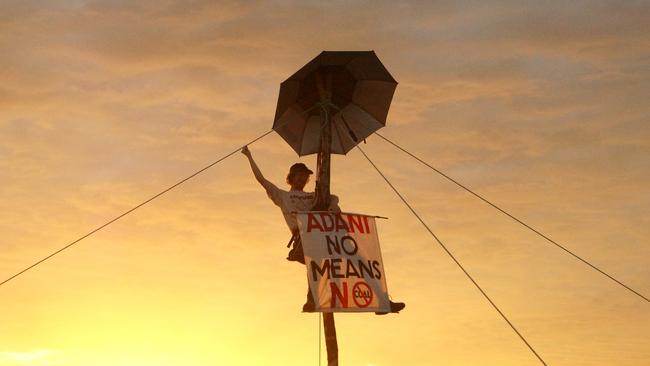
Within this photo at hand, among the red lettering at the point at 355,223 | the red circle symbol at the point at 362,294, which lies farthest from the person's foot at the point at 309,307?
the red lettering at the point at 355,223

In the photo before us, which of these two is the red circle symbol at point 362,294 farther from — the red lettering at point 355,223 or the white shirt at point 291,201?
the white shirt at point 291,201

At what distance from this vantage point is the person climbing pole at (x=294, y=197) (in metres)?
31.9

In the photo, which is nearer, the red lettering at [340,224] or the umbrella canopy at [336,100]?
the red lettering at [340,224]

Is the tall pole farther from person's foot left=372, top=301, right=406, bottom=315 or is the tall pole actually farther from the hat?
person's foot left=372, top=301, right=406, bottom=315

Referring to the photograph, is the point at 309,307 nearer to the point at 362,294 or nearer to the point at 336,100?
the point at 362,294

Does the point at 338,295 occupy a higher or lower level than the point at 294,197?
lower

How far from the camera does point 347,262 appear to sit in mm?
32969

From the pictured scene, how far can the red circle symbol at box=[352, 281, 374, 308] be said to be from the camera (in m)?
32.6

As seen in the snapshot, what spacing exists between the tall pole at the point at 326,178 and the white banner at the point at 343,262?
0.35 metres

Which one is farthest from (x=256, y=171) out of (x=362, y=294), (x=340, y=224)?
(x=362, y=294)

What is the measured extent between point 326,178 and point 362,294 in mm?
2824

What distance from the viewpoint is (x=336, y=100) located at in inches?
1329

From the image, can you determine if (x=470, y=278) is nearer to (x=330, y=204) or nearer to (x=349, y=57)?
(x=330, y=204)

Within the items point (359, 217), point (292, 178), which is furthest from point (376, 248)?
point (292, 178)
